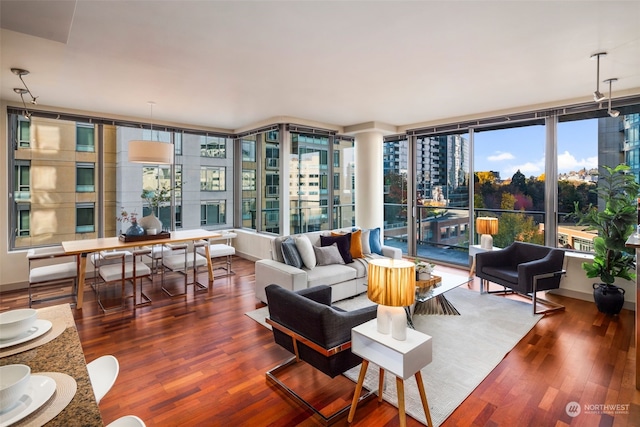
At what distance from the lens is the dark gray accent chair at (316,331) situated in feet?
7.00

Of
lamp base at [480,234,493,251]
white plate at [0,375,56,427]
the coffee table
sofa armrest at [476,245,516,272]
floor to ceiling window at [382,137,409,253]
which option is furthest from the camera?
floor to ceiling window at [382,137,409,253]

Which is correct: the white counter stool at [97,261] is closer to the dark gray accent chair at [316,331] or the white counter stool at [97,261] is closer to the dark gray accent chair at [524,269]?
the dark gray accent chair at [316,331]

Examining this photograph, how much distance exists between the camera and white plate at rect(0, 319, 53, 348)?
4.14 feet

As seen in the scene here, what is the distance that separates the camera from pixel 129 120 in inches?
225

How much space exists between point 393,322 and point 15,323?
1.78m

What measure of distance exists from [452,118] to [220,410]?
560cm

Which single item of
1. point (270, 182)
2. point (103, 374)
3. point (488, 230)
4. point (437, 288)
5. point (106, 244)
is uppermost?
point (270, 182)

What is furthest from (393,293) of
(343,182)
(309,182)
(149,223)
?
(343,182)

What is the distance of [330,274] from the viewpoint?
4160 millimetres

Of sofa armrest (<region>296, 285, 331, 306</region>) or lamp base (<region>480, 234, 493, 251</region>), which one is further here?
lamp base (<region>480, 234, 493, 251</region>)

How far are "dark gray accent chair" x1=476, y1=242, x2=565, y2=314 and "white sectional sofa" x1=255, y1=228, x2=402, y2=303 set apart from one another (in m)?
1.65

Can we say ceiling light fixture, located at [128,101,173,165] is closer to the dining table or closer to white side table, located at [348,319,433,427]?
the dining table

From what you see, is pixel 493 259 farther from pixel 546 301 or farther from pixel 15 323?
pixel 15 323

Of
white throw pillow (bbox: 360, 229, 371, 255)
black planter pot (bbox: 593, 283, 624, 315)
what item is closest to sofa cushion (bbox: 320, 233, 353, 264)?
white throw pillow (bbox: 360, 229, 371, 255)
